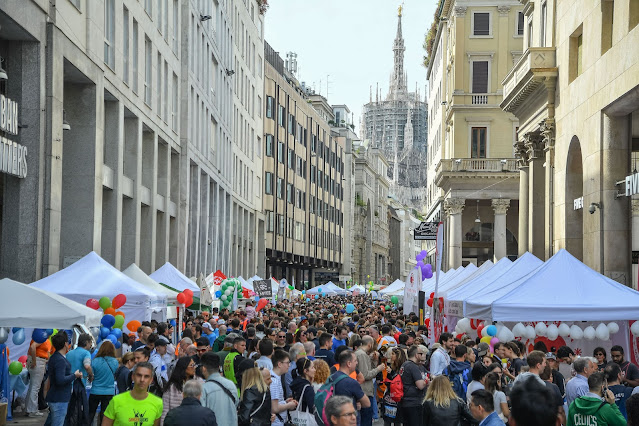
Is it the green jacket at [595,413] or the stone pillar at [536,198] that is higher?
the stone pillar at [536,198]

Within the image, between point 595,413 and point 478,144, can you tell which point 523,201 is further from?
point 595,413

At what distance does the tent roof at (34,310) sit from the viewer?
45.3 ft

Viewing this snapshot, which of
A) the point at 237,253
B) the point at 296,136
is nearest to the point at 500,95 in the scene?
the point at 237,253

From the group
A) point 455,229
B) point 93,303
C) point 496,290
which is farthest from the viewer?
point 455,229

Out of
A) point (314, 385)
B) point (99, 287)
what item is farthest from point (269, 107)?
point (314, 385)

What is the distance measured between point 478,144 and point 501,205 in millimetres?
A: 5369

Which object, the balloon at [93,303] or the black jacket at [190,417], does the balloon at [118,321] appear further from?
the black jacket at [190,417]

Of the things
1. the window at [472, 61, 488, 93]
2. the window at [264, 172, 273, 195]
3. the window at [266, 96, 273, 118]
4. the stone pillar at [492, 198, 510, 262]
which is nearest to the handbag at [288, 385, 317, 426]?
the stone pillar at [492, 198, 510, 262]

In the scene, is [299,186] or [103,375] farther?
[299,186]

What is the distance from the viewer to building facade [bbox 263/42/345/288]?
7544 cm

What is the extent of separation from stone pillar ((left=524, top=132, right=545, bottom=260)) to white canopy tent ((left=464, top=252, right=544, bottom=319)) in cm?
1455

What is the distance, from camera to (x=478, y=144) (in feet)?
195

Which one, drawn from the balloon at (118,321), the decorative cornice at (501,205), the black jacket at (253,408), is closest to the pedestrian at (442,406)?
the black jacket at (253,408)

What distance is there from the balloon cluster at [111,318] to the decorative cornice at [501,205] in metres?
39.5
